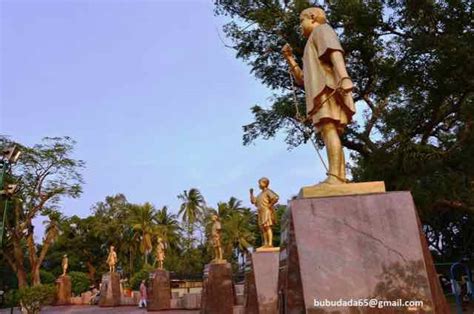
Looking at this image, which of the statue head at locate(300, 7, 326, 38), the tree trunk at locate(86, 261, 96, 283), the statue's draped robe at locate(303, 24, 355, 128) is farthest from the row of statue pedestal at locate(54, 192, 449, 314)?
the tree trunk at locate(86, 261, 96, 283)

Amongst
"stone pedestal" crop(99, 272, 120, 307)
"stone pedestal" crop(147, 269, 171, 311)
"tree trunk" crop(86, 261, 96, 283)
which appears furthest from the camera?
"tree trunk" crop(86, 261, 96, 283)

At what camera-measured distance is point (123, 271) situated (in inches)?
1791

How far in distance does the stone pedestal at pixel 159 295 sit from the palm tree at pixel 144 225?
2127cm

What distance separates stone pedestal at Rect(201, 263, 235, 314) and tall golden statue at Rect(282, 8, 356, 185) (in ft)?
34.2

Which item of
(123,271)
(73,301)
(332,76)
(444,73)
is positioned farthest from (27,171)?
(332,76)

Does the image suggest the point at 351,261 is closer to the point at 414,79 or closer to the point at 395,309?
the point at 395,309

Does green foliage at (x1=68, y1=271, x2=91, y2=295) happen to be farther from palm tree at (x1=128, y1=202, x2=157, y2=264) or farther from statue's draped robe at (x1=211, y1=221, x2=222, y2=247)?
statue's draped robe at (x1=211, y1=221, x2=222, y2=247)

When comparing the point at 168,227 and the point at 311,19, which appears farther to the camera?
the point at 168,227

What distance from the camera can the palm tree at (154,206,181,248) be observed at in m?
44.3

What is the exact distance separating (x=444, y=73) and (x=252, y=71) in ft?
18.2

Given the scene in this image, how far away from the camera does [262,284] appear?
1002cm

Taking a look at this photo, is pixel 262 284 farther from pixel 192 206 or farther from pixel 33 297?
pixel 192 206

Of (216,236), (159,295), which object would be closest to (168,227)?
(159,295)

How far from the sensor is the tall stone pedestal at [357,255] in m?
4.43
